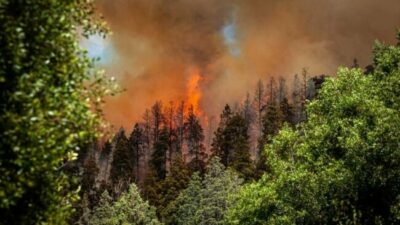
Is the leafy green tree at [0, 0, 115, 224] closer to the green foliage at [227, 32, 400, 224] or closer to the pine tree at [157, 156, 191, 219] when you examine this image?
the green foliage at [227, 32, 400, 224]

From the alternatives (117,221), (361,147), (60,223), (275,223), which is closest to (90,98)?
(60,223)

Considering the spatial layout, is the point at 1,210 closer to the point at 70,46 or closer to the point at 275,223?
the point at 70,46

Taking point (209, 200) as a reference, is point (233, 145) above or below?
above

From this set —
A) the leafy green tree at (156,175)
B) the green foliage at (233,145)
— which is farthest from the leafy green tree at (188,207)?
the green foliage at (233,145)

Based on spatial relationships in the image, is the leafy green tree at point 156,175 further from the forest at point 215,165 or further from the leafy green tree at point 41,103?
the leafy green tree at point 41,103

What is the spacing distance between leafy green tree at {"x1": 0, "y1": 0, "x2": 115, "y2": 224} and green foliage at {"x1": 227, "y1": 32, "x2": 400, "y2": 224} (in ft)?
78.0

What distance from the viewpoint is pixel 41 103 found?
14.7 meters

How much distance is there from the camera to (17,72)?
1451 cm

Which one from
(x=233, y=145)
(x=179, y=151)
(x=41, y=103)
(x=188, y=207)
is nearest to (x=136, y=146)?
(x=179, y=151)

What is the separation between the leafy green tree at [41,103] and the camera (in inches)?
557

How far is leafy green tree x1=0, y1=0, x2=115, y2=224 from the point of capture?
1414 cm

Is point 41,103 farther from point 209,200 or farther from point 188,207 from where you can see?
point 188,207

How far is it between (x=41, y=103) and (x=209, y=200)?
234 ft

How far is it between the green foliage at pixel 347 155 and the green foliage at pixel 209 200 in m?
35.0
